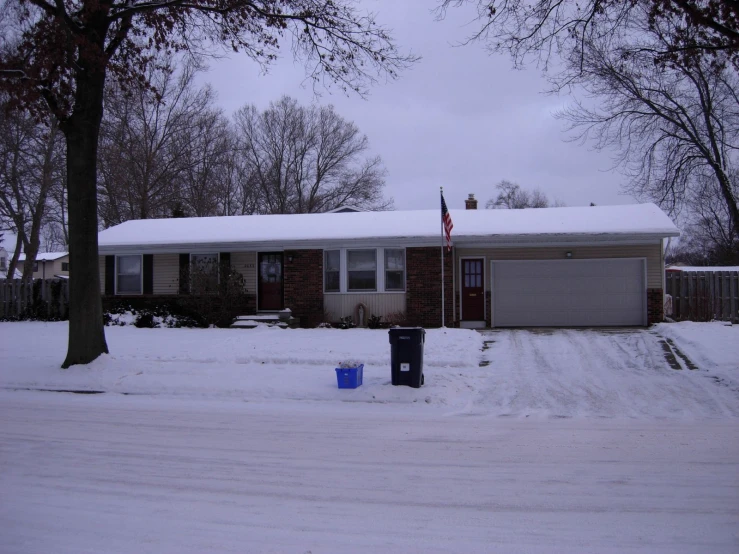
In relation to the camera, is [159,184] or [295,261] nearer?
[295,261]

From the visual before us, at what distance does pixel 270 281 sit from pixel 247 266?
0.94 metres

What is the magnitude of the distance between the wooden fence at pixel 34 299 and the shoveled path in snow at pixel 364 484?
15410mm

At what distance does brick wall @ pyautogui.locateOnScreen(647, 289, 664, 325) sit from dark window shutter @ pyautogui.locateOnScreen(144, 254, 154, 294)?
1649 cm

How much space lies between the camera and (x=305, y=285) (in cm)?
2039

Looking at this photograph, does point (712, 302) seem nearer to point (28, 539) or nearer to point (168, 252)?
point (168, 252)

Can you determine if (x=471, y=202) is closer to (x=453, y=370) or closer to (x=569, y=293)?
(x=569, y=293)

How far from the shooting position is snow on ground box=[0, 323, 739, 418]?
32.0 feet

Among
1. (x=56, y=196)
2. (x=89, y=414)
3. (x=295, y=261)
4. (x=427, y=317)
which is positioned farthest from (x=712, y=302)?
A: (x=56, y=196)

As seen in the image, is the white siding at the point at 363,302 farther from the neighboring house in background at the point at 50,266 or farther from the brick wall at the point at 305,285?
the neighboring house in background at the point at 50,266

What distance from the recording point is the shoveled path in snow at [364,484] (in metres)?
4.62

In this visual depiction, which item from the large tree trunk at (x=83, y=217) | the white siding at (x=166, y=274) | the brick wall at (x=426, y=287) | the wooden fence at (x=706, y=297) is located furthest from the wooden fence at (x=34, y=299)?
the wooden fence at (x=706, y=297)

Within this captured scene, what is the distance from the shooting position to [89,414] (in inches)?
362

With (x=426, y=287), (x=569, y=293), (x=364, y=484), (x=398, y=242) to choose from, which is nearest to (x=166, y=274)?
(x=398, y=242)

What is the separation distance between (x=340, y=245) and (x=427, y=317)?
11.9 feet
